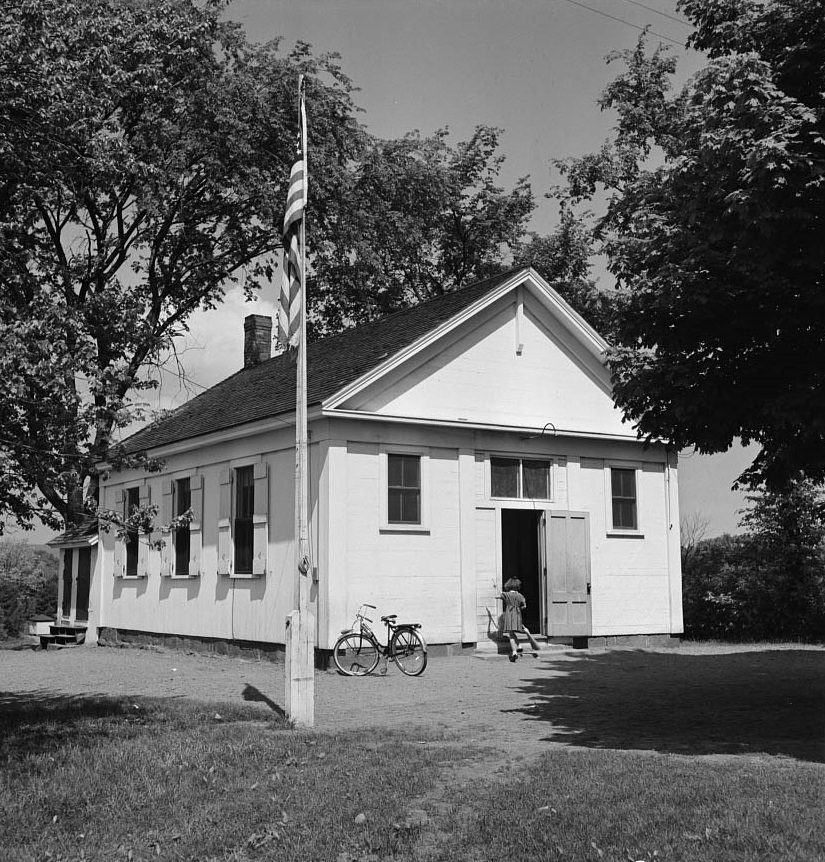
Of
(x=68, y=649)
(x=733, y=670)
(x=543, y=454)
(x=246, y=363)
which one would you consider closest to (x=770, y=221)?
(x=733, y=670)

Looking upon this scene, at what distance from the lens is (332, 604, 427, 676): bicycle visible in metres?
17.6

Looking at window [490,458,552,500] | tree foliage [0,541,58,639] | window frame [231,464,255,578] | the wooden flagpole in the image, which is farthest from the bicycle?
tree foliage [0,541,58,639]

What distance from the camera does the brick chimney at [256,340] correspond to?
3134 centimetres

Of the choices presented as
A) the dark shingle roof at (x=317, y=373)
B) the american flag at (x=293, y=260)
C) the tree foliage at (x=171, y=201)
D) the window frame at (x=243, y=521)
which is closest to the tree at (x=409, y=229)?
the tree foliage at (x=171, y=201)

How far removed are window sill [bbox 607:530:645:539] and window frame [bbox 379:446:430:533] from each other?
4559 mm

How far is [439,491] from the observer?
66.2ft

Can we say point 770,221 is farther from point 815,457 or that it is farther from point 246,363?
point 246,363

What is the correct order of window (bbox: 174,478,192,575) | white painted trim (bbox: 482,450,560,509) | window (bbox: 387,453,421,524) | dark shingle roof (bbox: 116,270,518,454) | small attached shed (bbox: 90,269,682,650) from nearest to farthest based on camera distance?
small attached shed (bbox: 90,269,682,650), window (bbox: 387,453,421,524), dark shingle roof (bbox: 116,270,518,454), white painted trim (bbox: 482,450,560,509), window (bbox: 174,478,192,575)

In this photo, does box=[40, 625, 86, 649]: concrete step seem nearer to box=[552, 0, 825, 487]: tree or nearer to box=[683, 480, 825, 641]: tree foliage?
box=[683, 480, 825, 641]: tree foliage

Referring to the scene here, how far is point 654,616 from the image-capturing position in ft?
75.3

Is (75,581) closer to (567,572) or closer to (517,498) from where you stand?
(517,498)

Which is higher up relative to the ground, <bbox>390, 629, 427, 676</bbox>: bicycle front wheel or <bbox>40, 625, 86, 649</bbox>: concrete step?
<bbox>390, 629, 427, 676</bbox>: bicycle front wheel

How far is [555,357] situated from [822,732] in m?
12.3

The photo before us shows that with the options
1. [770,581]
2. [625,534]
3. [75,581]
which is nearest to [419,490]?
[625,534]
